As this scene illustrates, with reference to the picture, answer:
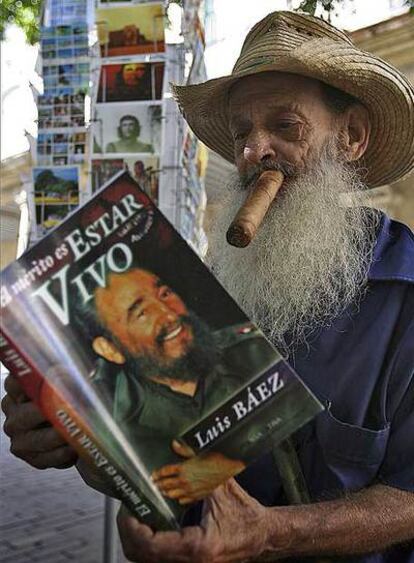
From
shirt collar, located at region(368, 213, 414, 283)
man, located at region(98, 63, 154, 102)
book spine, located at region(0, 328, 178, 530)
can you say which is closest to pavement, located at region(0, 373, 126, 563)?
man, located at region(98, 63, 154, 102)

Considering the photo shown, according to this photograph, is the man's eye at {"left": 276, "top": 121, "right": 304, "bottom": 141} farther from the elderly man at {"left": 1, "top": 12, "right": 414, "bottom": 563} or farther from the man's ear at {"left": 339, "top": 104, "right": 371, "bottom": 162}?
the man's ear at {"left": 339, "top": 104, "right": 371, "bottom": 162}

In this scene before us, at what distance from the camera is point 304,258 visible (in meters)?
1.73

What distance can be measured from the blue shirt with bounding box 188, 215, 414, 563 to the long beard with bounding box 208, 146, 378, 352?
0.08m

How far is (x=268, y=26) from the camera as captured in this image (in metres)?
1.92

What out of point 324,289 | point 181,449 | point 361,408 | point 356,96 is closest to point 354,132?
point 356,96

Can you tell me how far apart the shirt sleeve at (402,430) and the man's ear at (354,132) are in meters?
0.63

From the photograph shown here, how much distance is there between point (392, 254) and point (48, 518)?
433 cm

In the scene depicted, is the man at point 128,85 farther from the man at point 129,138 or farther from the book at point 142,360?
the book at point 142,360

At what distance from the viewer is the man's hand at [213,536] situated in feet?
3.45

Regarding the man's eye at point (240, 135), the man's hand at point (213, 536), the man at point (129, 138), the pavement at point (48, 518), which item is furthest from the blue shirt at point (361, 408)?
the pavement at point (48, 518)

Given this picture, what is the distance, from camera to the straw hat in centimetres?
174

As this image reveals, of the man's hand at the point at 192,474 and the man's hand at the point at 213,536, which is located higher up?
the man's hand at the point at 192,474

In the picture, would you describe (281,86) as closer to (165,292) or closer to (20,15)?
(165,292)

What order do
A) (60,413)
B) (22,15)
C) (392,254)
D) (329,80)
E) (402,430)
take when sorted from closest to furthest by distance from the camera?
1. (60,413)
2. (402,430)
3. (392,254)
4. (329,80)
5. (22,15)
